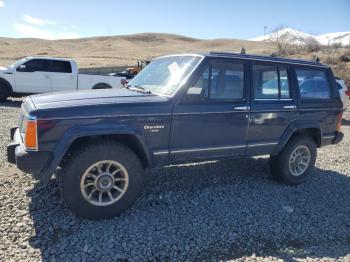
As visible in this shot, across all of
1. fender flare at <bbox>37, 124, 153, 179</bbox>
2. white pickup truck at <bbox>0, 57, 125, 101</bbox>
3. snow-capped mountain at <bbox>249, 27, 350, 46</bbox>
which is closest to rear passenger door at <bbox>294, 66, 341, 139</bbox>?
fender flare at <bbox>37, 124, 153, 179</bbox>

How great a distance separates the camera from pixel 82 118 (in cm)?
388

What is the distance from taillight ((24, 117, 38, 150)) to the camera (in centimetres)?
372

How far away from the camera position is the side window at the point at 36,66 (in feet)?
44.0

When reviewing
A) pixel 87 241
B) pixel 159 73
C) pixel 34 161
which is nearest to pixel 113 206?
pixel 87 241

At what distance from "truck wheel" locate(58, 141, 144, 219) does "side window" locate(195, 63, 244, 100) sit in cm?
129

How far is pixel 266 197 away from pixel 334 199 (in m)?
1.06

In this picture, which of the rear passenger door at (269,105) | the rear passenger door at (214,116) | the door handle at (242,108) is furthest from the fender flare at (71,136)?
the rear passenger door at (269,105)

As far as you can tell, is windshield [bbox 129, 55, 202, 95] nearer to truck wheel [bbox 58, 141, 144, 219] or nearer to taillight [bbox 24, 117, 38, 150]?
truck wheel [bbox 58, 141, 144, 219]

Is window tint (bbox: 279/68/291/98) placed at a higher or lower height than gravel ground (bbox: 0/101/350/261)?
higher

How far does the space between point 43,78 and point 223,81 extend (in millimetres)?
10354

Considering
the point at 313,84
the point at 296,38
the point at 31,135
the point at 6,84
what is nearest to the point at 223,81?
the point at 313,84

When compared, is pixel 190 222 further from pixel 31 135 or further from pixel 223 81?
pixel 31 135

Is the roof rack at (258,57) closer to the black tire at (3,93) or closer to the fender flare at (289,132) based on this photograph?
the fender flare at (289,132)

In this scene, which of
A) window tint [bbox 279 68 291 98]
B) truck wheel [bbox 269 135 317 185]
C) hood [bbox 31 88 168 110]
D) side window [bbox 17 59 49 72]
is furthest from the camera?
side window [bbox 17 59 49 72]
